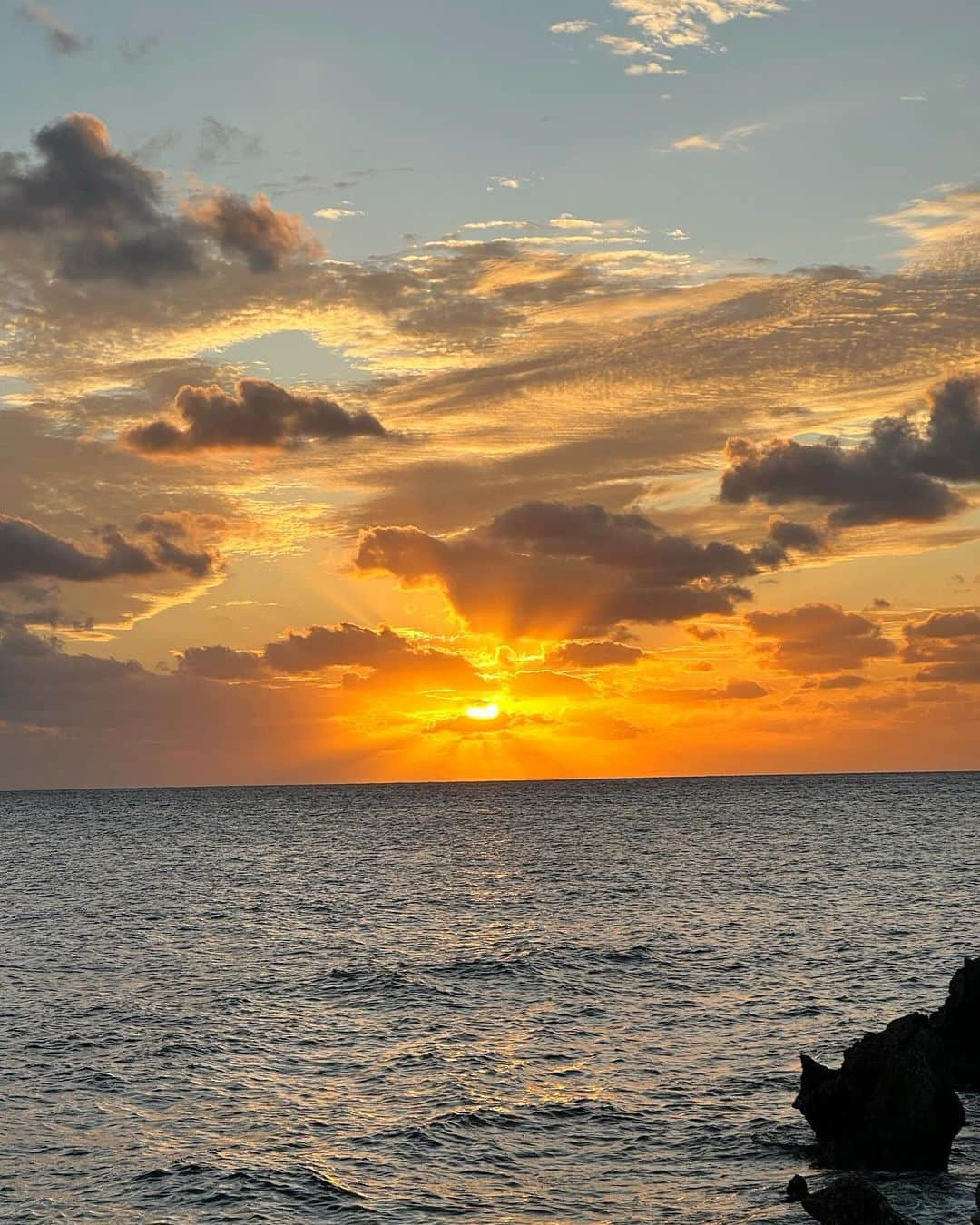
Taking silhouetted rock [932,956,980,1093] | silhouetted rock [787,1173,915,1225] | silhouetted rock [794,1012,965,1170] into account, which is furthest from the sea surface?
silhouetted rock [787,1173,915,1225]

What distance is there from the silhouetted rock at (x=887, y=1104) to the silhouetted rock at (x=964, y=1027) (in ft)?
23.2

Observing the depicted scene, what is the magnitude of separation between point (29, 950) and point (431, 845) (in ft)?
340

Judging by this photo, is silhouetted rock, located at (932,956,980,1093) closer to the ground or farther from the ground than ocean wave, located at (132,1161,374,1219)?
farther from the ground

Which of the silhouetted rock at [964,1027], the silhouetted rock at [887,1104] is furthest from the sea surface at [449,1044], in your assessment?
the silhouetted rock at [964,1027]

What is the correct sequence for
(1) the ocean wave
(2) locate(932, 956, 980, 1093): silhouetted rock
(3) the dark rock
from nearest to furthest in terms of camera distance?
(3) the dark rock → (1) the ocean wave → (2) locate(932, 956, 980, 1093): silhouetted rock

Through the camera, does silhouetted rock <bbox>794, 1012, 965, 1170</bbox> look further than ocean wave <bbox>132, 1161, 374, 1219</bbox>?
Yes

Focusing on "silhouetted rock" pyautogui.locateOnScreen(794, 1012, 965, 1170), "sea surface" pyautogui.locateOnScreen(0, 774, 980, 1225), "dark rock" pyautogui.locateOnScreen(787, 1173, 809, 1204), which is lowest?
"sea surface" pyautogui.locateOnScreen(0, 774, 980, 1225)

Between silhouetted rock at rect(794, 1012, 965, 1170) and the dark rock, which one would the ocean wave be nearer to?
the dark rock

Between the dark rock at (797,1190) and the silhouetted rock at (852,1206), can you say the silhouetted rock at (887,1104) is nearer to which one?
the dark rock at (797,1190)

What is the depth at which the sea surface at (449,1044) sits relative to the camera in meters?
32.1

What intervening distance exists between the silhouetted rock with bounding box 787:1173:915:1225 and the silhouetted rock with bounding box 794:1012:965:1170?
20.5 ft

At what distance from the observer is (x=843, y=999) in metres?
53.2

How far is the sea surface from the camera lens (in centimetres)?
3206

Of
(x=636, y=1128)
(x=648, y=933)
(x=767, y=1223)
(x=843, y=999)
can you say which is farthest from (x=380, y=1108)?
(x=648, y=933)
